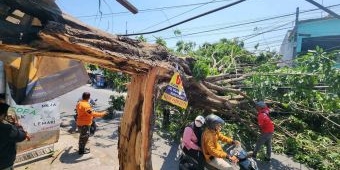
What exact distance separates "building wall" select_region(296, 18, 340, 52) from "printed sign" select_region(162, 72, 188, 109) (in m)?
17.5

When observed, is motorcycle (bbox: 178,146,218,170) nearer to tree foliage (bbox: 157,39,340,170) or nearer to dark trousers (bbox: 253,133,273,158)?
tree foliage (bbox: 157,39,340,170)

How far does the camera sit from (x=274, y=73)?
8.57m

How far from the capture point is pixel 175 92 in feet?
14.2

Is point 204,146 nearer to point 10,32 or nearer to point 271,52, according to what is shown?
point 10,32

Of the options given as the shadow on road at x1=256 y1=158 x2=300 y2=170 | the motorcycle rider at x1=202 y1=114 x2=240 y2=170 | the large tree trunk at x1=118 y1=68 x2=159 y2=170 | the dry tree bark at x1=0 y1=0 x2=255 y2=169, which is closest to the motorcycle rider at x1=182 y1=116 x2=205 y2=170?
the motorcycle rider at x1=202 y1=114 x2=240 y2=170

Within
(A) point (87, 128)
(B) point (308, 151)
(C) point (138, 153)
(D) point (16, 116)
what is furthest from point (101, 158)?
(B) point (308, 151)

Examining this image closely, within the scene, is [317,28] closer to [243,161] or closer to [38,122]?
[243,161]

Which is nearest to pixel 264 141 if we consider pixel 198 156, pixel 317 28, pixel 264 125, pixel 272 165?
pixel 264 125

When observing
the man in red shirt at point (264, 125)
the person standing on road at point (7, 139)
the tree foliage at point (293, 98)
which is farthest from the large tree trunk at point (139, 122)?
the man in red shirt at point (264, 125)

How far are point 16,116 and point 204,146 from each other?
407 centimetres

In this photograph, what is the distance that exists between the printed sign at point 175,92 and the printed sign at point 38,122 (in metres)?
4.17

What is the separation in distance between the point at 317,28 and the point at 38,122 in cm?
1768

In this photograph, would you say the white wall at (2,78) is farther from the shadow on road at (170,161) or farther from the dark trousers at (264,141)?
the dark trousers at (264,141)

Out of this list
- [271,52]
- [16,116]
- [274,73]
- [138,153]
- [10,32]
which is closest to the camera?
[10,32]
